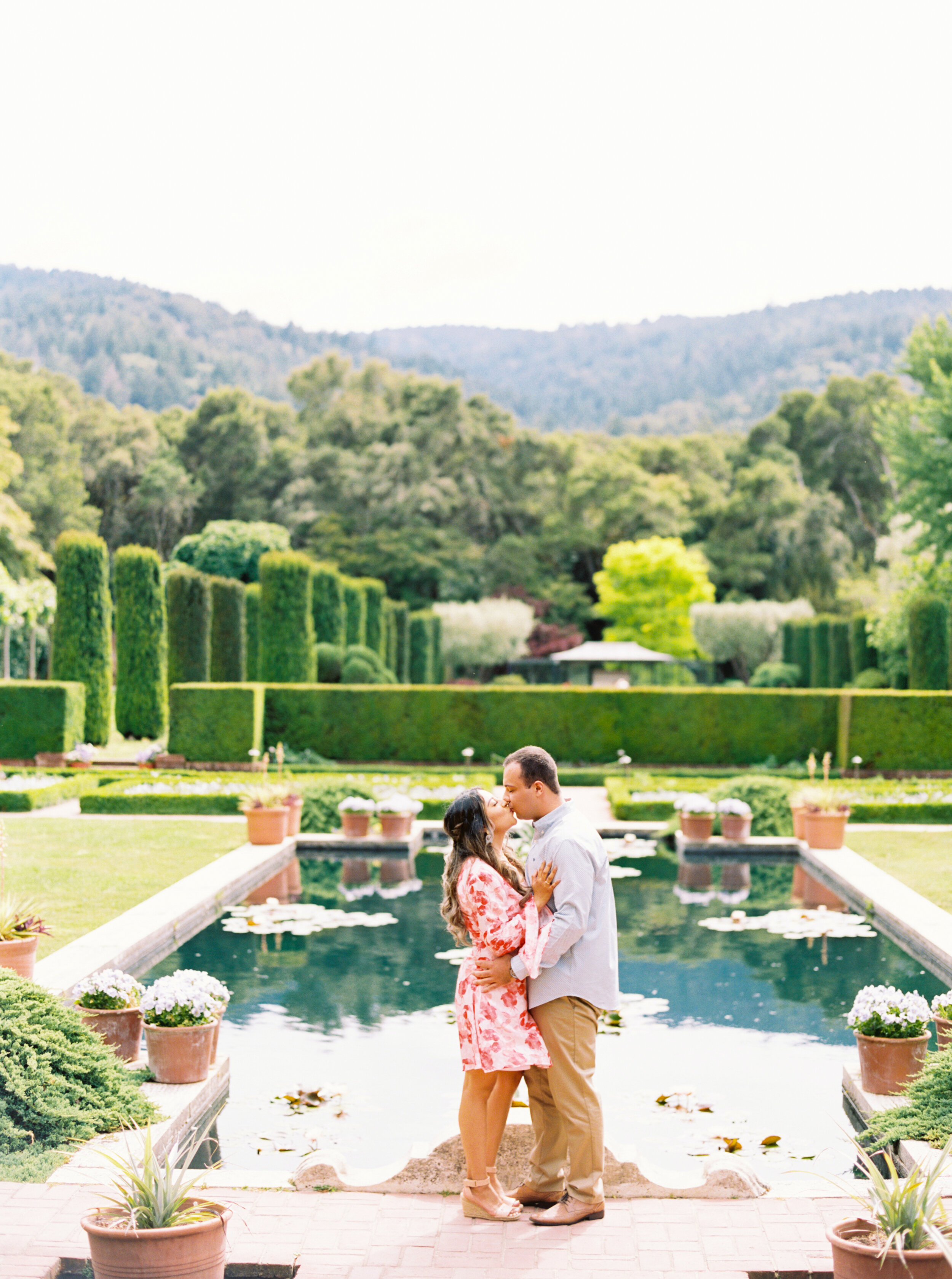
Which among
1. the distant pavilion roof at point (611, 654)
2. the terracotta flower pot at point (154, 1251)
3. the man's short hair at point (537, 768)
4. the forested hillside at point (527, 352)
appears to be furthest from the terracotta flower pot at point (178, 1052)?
the forested hillside at point (527, 352)

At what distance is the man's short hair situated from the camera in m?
3.86

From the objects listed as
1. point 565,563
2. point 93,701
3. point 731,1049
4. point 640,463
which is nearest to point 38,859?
point 731,1049

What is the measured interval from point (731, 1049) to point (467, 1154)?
3.12 meters

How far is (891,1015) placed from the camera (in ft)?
17.9

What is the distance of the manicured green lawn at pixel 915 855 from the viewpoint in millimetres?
10414

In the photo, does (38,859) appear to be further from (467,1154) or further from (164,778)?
(467,1154)

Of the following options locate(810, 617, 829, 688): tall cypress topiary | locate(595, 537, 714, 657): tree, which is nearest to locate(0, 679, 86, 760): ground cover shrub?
locate(810, 617, 829, 688): tall cypress topiary

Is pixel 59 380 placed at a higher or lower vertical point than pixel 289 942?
higher

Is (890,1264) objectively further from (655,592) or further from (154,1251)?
(655,592)

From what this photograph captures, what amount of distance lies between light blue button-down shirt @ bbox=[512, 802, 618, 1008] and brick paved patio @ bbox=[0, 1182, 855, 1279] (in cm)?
72

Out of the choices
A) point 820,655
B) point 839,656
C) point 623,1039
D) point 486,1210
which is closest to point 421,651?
point 820,655

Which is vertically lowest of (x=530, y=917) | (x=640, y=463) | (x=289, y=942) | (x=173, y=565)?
(x=289, y=942)

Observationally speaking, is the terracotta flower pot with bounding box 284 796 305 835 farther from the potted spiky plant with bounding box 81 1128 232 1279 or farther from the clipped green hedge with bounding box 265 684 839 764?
the potted spiky plant with bounding box 81 1128 232 1279

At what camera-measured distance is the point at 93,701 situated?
21.4 meters
